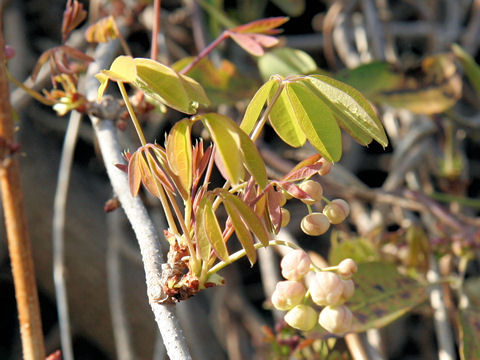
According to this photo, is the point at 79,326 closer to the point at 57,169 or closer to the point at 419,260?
the point at 57,169

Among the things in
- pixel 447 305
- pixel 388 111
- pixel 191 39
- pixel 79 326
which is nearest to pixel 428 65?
pixel 388 111

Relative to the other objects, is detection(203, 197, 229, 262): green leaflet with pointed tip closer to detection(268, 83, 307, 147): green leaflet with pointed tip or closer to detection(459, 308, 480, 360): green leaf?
detection(268, 83, 307, 147): green leaflet with pointed tip

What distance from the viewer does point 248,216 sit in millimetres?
391

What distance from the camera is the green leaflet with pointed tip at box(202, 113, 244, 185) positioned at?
0.34 m

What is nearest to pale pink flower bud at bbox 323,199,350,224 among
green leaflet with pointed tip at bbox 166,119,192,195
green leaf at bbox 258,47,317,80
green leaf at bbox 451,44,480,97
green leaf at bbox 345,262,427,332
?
green leaflet with pointed tip at bbox 166,119,192,195

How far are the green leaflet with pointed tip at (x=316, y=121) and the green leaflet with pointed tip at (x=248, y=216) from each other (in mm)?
65

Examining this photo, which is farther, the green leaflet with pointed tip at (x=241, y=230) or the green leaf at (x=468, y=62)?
the green leaf at (x=468, y=62)

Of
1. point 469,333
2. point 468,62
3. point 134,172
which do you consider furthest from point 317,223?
point 468,62

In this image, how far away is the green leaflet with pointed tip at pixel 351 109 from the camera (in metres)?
0.38

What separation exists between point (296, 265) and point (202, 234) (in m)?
0.07

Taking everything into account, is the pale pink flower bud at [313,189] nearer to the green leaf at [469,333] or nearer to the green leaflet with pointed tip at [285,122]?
the green leaflet with pointed tip at [285,122]

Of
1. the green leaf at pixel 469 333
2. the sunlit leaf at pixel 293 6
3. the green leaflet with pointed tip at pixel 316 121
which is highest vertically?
the green leaflet with pointed tip at pixel 316 121

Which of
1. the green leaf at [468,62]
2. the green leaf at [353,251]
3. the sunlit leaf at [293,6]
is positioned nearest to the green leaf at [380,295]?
the green leaf at [353,251]

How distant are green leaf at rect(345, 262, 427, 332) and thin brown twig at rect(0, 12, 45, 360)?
34 cm
